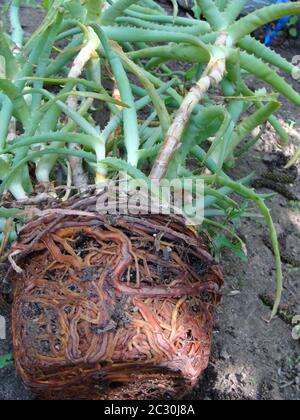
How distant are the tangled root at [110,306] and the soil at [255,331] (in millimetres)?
192

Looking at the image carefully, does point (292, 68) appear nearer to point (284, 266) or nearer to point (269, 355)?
point (284, 266)

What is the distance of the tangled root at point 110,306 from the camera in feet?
3.56

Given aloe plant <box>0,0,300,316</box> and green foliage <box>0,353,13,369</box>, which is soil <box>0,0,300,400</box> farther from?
aloe plant <box>0,0,300,316</box>

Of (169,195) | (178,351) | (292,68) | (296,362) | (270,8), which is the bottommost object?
(296,362)

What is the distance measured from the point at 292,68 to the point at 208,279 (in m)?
0.54

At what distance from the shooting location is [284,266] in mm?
1702

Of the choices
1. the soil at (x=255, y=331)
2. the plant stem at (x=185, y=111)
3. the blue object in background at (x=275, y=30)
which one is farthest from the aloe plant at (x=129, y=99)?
the blue object in background at (x=275, y=30)

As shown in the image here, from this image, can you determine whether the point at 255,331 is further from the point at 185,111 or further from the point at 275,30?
the point at 275,30

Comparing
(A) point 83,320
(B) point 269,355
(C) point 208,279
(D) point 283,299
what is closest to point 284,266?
(D) point 283,299

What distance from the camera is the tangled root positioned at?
1.08 metres

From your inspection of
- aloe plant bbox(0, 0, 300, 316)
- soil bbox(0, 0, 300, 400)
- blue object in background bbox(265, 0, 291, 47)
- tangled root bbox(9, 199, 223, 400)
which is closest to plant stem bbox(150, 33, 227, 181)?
aloe plant bbox(0, 0, 300, 316)

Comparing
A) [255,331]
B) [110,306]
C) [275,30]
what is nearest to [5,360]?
[110,306]

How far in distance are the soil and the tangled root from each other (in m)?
0.19

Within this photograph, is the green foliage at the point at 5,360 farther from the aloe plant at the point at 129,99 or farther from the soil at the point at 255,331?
the aloe plant at the point at 129,99
